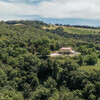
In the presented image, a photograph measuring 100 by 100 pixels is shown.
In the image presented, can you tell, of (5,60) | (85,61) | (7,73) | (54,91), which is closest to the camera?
(54,91)

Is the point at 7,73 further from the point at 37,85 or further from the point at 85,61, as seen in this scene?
the point at 85,61

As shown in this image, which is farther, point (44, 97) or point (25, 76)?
point (25, 76)

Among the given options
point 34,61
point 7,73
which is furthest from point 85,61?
point 7,73

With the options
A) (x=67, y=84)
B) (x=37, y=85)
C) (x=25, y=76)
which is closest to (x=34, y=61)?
(x=25, y=76)

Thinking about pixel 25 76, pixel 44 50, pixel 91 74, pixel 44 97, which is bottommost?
pixel 44 97

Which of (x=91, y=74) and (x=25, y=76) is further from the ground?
(x=91, y=74)

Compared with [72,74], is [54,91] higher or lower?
lower

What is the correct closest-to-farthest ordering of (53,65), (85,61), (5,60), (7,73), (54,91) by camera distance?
(54,91) < (7,73) < (53,65) < (5,60) < (85,61)

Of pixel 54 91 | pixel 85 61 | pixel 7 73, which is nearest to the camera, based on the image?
pixel 54 91

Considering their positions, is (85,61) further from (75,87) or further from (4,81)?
(4,81)
